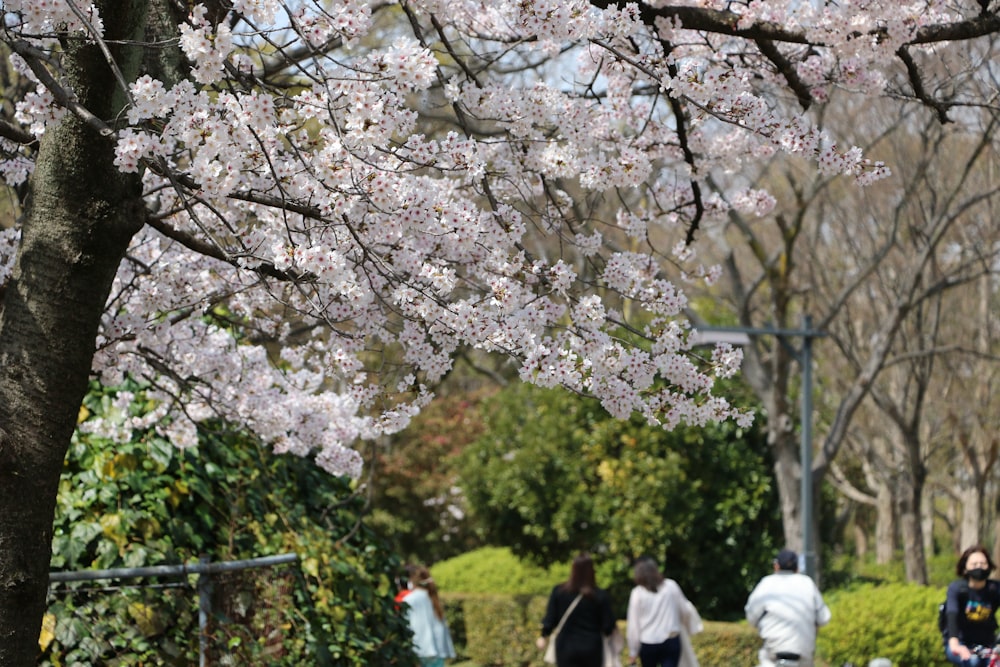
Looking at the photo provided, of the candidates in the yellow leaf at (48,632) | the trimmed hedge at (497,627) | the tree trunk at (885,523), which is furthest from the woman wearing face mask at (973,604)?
the tree trunk at (885,523)

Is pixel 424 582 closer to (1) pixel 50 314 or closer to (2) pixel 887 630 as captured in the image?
(2) pixel 887 630

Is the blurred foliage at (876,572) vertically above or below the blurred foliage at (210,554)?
above

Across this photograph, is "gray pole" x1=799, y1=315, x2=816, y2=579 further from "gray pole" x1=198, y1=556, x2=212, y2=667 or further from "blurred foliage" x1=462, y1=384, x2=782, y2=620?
"gray pole" x1=198, y1=556, x2=212, y2=667

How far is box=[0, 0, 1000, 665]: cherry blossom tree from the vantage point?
377 centimetres

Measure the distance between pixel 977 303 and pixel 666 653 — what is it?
12.1 metres

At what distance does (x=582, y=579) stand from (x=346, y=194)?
20.6 feet

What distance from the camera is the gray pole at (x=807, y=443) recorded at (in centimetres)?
1412

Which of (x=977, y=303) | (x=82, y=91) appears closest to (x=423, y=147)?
(x=82, y=91)

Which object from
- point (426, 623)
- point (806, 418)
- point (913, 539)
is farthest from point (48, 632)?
point (913, 539)

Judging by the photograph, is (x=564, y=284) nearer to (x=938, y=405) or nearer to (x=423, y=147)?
(x=423, y=147)

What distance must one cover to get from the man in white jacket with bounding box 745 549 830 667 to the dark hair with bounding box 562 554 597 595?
→ 1.43 m

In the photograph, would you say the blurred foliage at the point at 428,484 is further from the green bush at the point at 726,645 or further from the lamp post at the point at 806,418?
the lamp post at the point at 806,418

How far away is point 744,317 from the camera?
1547cm

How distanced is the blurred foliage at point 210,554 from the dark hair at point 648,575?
288cm
